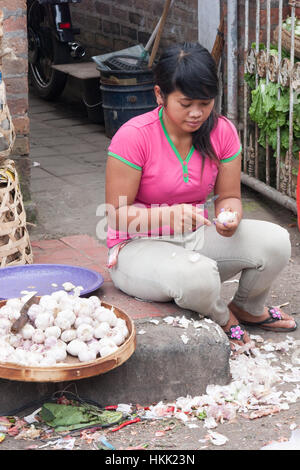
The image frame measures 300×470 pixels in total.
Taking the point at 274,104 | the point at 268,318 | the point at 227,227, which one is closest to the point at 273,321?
the point at 268,318

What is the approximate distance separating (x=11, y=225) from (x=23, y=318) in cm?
86

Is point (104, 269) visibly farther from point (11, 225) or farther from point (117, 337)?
point (117, 337)

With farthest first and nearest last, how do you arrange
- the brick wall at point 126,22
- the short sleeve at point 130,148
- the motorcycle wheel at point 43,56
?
the motorcycle wheel at point 43,56 → the brick wall at point 126,22 → the short sleeve at point 130,148

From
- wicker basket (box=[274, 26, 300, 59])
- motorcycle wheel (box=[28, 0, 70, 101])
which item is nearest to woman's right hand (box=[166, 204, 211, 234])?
wicker basket (box=[274, 26, 300, 59])

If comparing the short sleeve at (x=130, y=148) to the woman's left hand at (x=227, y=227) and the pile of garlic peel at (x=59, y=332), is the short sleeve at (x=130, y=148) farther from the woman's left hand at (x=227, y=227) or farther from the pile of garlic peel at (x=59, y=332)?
the pile of garlic peel at (x=59, y=332)

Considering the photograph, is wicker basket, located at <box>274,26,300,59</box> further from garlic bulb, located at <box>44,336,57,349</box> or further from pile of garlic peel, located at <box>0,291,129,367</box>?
garlic bulb, located at <box>44,336,57,349</box>

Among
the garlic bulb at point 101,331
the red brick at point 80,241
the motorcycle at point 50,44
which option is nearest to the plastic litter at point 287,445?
the garlic bulb at point 101,331

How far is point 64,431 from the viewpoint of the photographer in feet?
9.12

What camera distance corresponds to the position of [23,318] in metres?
2.85

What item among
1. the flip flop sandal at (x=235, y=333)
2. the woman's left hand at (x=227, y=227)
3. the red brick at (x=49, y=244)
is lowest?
the red brick at (x=49, y=244)

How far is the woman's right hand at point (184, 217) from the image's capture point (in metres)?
3.02

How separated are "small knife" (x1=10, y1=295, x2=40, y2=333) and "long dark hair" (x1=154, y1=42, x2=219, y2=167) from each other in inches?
36.4

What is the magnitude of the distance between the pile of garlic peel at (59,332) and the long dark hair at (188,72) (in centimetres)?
86

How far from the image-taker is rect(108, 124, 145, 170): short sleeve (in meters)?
3.10
